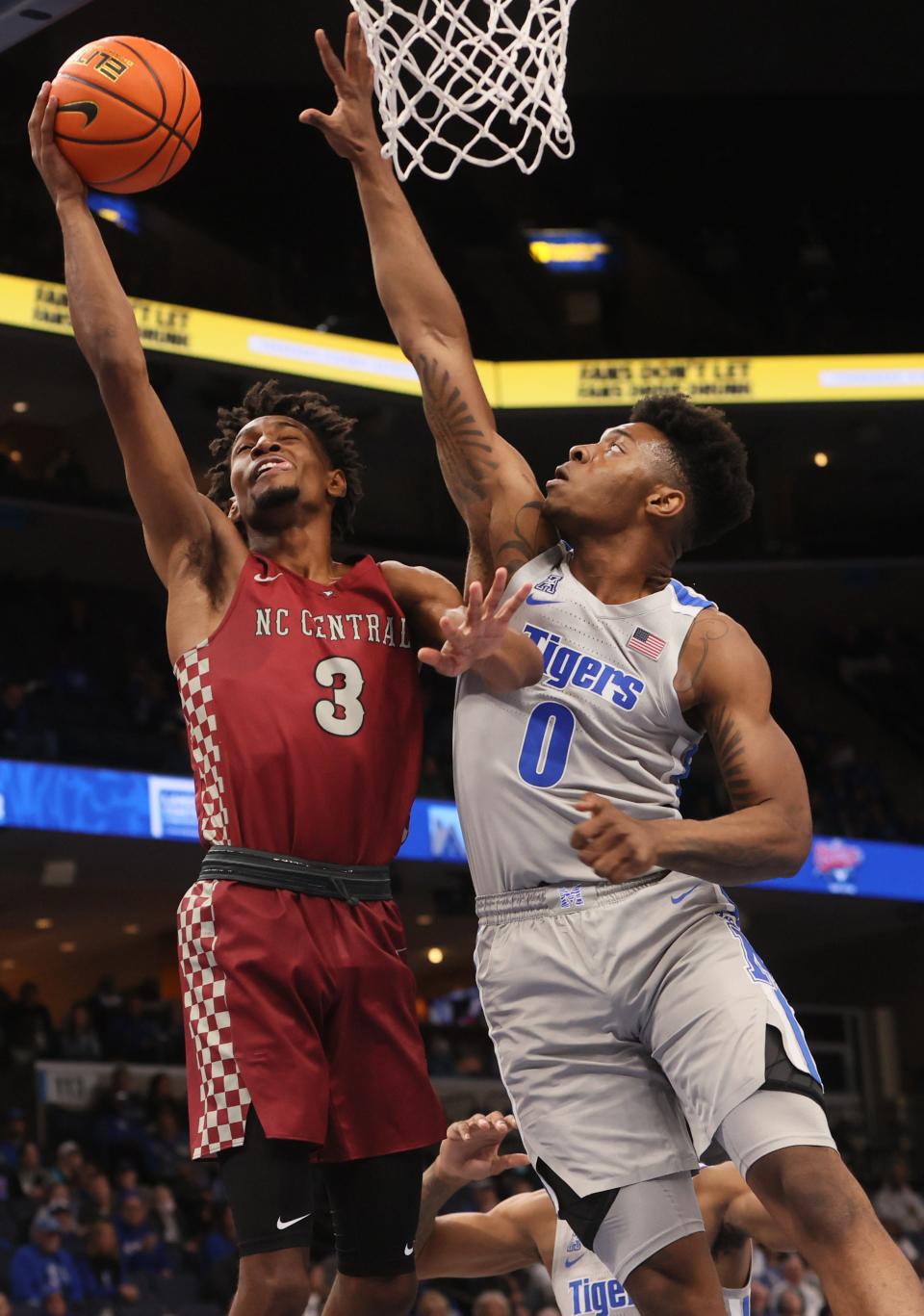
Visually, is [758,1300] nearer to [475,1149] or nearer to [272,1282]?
[475,1149]

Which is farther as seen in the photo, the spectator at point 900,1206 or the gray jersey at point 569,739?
the spectator at point 900,1206

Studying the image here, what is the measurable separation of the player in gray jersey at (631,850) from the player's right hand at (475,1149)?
0.60 m

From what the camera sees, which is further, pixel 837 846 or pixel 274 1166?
pixel 837 846

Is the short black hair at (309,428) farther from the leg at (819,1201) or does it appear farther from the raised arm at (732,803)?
the leg at (819,1201)

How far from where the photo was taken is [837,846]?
19016 millimetres

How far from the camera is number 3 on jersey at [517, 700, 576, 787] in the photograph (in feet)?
12.1

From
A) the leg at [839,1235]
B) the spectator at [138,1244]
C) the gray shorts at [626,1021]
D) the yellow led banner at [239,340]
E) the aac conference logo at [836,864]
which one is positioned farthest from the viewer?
the aac conference logo at [836,864]

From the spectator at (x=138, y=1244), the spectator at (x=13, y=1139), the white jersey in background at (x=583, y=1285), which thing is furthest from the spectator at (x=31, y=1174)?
the white jersey in background at (x=583, y=1285)

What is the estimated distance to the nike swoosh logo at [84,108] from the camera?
409 centimetres

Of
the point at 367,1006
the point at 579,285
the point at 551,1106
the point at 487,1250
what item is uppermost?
the point at 579,285

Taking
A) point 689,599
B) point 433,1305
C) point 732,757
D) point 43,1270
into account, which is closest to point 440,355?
point 689,599

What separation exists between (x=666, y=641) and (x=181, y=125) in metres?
1.85

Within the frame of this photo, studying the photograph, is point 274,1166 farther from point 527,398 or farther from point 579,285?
point 579,285

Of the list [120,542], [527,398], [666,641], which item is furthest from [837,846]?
[666,641]
